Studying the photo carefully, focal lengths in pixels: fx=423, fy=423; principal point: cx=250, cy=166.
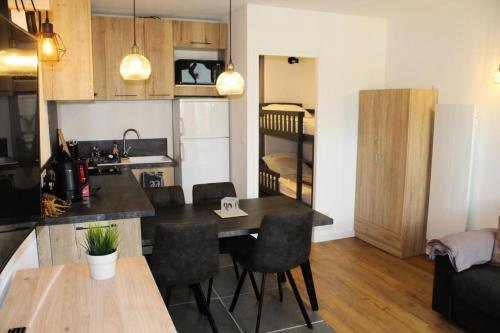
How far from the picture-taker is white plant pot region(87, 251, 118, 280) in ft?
5.83

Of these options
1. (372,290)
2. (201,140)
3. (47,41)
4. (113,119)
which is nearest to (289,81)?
(201,140)

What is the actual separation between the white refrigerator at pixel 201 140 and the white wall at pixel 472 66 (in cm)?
233

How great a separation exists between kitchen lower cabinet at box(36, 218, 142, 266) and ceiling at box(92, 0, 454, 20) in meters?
2.65

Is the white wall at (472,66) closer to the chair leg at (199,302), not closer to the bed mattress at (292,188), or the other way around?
the bed mattress at (292,188)

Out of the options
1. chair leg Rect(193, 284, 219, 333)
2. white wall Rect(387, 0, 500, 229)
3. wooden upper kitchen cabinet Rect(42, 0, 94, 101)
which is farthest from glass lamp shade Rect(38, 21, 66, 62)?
white wall Rect(387, 0, 500, 229)

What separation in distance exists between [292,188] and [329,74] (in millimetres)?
1480

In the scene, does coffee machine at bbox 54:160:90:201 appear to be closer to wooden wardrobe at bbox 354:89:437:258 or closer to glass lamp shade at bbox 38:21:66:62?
glass lamp shade at bbox 38:21:66:62

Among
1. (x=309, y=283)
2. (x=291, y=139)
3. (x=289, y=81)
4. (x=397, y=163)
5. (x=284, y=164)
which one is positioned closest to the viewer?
(x=309, y=283)

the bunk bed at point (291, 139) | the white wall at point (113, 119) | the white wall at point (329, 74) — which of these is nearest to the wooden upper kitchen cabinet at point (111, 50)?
the white wall at point (113, 119)

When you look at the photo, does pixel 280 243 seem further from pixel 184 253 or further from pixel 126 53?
pixel 126 53

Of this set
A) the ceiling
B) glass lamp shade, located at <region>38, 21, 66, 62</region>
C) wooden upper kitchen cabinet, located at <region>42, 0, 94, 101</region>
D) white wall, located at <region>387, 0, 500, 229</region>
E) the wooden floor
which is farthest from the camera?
the ceiling

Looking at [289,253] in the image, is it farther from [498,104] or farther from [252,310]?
[498,104]

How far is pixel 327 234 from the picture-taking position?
518 cm

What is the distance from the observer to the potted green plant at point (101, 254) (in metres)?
1.78
